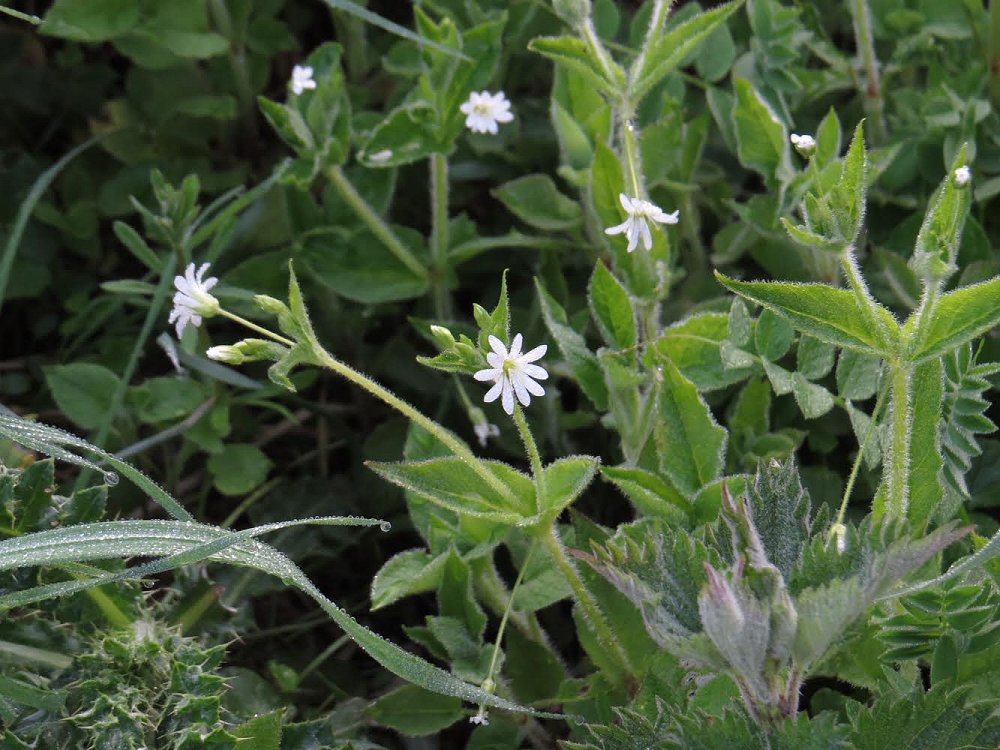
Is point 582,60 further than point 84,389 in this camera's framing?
No

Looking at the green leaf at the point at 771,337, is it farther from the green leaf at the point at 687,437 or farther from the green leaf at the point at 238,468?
the green leaf at the point at 238,468

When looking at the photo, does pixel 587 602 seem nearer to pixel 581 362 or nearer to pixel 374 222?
pixel 581 362

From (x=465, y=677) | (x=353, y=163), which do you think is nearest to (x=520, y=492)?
(x=465, y=677)

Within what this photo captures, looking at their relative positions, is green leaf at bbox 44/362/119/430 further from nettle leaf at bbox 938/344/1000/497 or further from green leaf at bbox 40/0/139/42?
nettle leaf at bbox 938/344/1000/497

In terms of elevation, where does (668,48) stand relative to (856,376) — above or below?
above

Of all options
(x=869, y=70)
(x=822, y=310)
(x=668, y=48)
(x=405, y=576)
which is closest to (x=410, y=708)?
(x=405, y=576)
